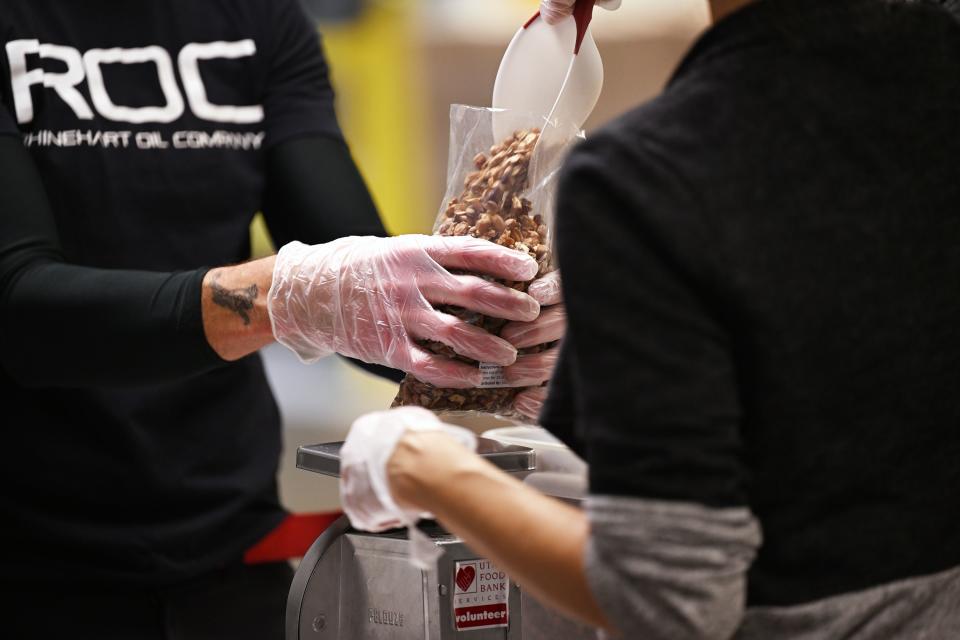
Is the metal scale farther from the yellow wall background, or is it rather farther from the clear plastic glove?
the yellow wall background

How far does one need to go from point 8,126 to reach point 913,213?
1179mm

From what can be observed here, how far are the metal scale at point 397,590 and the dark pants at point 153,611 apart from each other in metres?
0.45

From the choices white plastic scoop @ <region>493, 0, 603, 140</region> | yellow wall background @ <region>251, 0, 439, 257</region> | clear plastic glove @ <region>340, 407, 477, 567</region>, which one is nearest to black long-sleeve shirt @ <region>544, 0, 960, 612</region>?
clear plastic glove @ <region>340, 407, 477, 567</region>

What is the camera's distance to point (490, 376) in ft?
3.73

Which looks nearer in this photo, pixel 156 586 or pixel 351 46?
pixel 156 586

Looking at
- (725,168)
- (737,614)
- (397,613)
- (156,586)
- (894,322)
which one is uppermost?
(725,168)

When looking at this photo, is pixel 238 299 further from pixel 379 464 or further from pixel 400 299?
pixel 379 464

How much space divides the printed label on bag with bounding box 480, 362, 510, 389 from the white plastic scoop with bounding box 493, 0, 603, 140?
270mm

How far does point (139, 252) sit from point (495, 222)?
0.65 m

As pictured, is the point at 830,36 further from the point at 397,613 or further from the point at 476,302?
the point at 397,613

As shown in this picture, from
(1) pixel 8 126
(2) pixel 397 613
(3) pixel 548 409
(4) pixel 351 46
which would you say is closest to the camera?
(3) pixel 548 409

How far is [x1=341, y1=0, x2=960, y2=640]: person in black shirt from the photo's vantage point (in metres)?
0.66

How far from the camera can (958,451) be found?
31.9 inches

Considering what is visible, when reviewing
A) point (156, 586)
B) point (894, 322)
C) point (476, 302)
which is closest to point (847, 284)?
point (894, 322)
